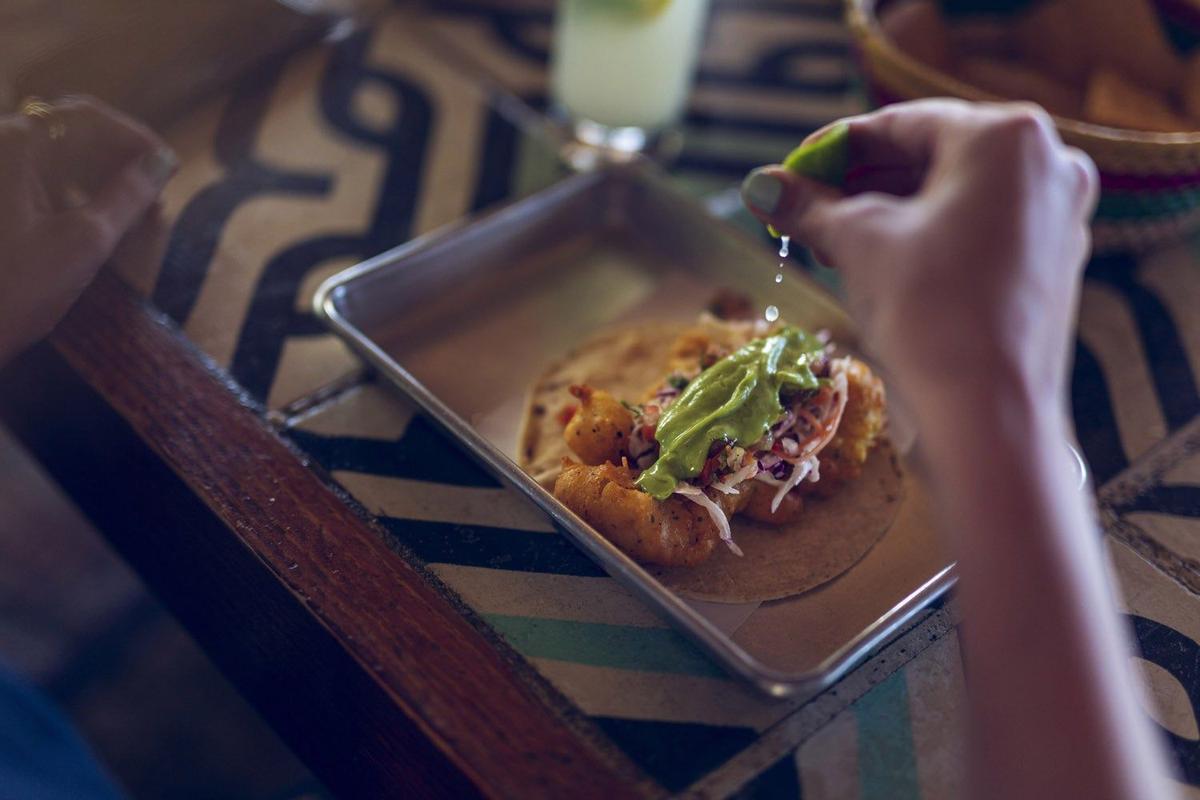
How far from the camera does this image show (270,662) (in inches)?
46.9

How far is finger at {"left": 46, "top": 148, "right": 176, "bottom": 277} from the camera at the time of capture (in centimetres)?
123

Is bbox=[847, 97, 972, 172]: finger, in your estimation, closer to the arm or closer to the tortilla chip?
the arm

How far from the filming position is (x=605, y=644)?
1.04m

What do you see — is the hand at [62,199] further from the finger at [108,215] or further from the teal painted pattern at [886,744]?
the teal painted pattern at [886,744]

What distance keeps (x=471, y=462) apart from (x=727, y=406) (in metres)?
0.36

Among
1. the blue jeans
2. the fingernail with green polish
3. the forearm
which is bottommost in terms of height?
the blue jeans

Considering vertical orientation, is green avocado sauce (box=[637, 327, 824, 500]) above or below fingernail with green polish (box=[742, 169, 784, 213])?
below

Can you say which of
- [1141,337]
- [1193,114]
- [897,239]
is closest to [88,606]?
[897,239]

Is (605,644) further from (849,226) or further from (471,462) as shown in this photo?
(849,226)

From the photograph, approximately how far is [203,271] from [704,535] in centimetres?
86

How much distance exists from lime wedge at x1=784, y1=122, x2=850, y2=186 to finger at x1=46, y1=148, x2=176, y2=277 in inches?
36.2

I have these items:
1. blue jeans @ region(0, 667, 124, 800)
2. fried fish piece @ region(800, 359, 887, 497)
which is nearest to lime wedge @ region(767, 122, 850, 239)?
fried fish piece @ region(800, 359, 887, 497)

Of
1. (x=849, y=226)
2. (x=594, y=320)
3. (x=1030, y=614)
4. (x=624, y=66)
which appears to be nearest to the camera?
(x=1030, y=614)

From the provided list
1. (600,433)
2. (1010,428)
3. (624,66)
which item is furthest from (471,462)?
(624,66)
